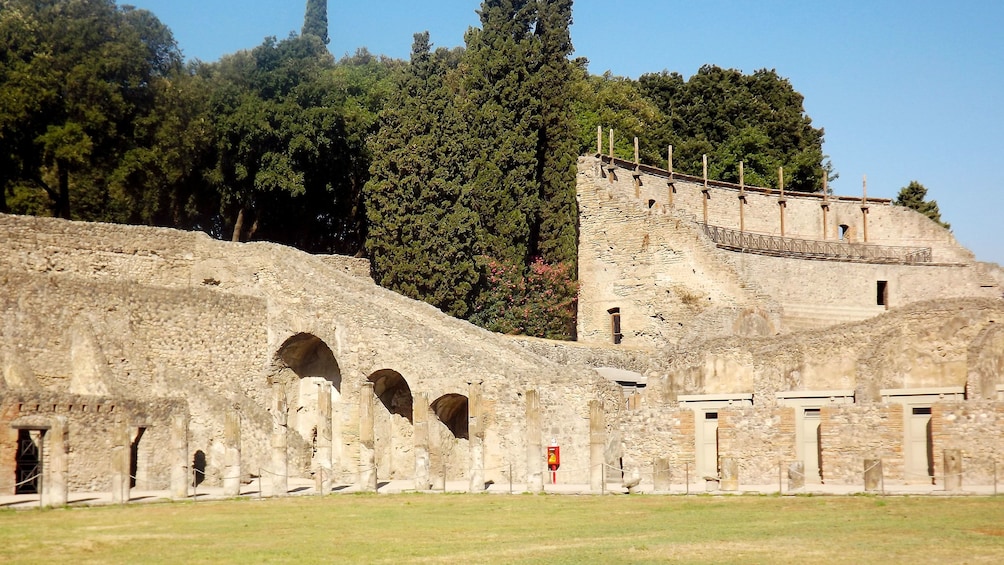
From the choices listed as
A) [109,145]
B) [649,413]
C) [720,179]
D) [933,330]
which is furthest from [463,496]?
[720,179]

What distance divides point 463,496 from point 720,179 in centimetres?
4249

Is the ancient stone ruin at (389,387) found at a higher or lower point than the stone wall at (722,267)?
lower

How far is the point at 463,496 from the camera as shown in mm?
35469

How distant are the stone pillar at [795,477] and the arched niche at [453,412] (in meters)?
11.4

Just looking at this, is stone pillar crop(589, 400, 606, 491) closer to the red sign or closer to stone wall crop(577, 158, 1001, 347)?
the red sign

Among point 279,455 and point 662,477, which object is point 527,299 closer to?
point 279,455

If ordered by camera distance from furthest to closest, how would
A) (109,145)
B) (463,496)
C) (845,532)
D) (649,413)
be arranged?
(109,145) < (649,413) < (463,496) < (845,532)

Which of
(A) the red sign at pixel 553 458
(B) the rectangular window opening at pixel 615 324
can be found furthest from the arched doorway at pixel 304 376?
(B) the rectangular window opening at pixel 615 324

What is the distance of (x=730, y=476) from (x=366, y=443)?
406 inches

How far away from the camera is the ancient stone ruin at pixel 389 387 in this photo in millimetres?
36469

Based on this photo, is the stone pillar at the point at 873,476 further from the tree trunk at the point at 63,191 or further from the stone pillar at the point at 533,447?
the tree trunk at the point at 63,191

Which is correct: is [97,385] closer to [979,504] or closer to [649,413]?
[649,413]

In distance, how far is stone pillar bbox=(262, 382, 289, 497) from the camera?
3767cm

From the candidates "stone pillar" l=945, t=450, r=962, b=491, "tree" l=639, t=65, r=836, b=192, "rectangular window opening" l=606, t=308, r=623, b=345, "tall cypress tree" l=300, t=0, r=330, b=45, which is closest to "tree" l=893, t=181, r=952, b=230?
"tree" l=639, t=65, r=836, b=192
